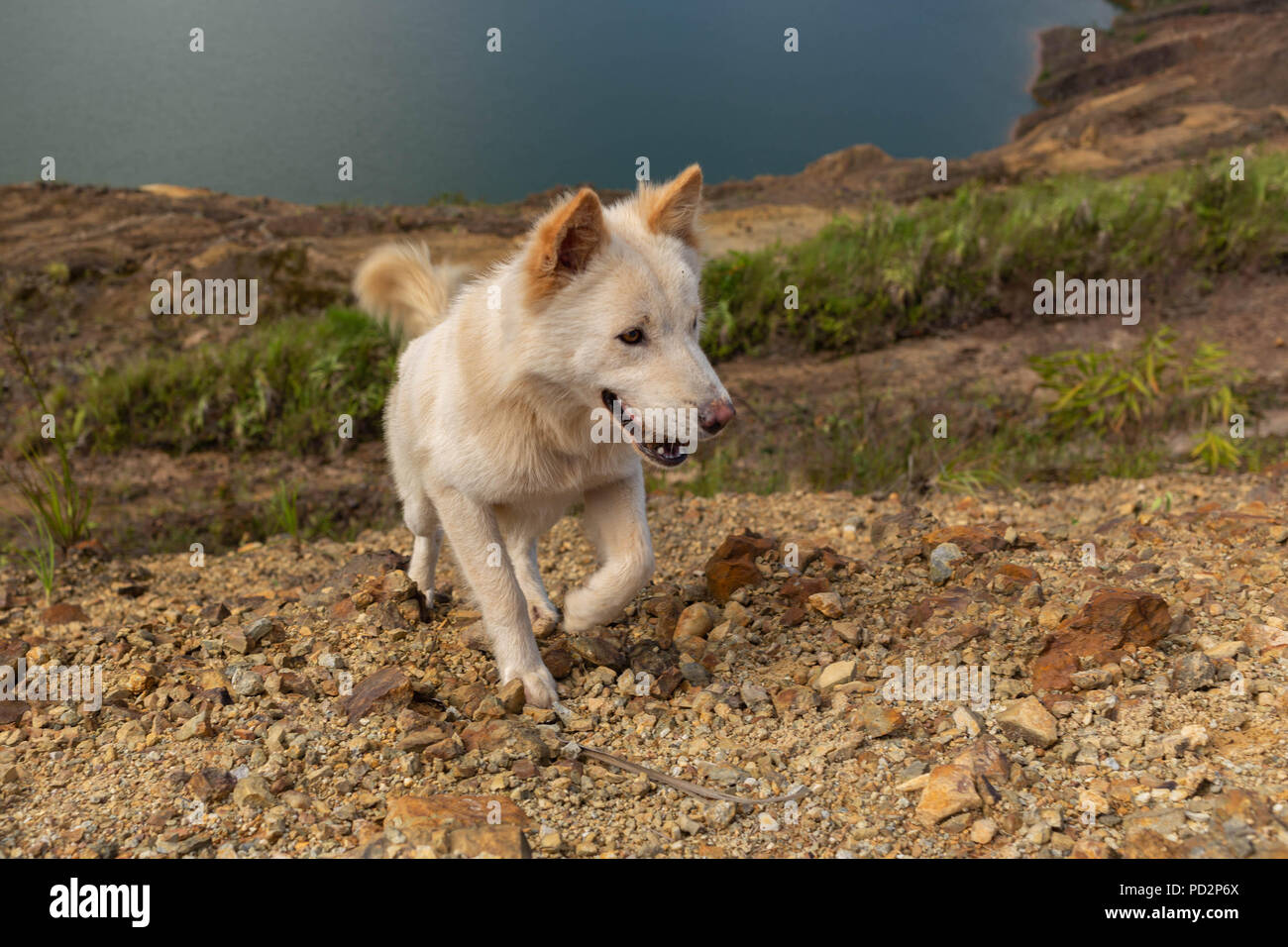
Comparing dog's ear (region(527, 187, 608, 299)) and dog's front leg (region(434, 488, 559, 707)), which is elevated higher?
dog's ear (region(527, 187, 608, 299))

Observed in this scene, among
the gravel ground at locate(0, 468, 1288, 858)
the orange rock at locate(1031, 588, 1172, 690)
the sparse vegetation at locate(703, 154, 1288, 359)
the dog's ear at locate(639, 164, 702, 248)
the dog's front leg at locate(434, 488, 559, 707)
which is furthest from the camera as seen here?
the sparse vegetation at locate(703, 154, 1288, 359)

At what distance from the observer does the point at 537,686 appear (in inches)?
156

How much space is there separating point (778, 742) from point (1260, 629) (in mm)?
2054

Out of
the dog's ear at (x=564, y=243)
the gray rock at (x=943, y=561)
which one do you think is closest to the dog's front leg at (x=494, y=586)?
the dog's ear at (x=564, y=243)

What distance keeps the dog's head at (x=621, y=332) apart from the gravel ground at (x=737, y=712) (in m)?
1.17

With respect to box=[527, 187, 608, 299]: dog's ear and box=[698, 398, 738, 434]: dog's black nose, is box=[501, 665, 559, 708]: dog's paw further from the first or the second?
box=[527, 187, 608, 299]: dog's ear

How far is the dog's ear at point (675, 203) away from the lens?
153 inches

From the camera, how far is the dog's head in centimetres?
335

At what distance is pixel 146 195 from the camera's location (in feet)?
49.3

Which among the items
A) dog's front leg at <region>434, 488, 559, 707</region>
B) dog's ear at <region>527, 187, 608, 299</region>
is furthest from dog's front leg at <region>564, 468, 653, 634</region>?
dog's ear at <region>527, 187, 608, 299</region>

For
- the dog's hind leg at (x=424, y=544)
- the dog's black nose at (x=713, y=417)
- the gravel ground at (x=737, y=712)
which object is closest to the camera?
the gravel ground at (x=737, y=712)

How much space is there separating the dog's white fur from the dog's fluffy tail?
0.69m

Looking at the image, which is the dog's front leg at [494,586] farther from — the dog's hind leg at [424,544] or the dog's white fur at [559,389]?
the dog's hind leg at [424,544]

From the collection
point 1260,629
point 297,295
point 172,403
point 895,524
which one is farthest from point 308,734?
point 297,295
